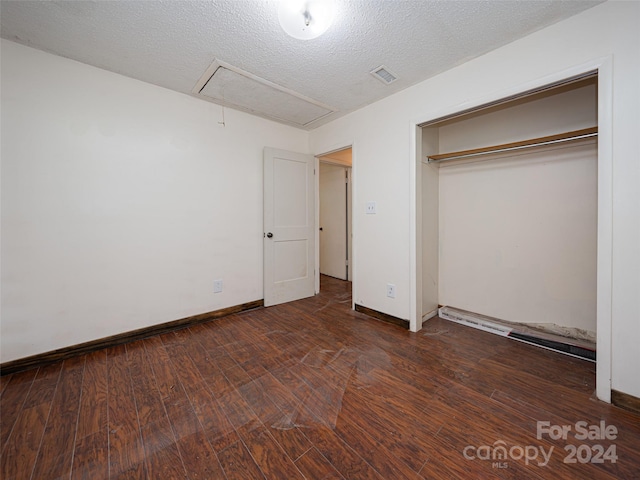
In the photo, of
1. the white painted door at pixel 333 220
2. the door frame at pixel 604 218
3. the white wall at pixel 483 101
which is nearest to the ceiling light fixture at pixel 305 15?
the white wall at pixel 483 101

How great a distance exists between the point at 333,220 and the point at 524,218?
2997mm

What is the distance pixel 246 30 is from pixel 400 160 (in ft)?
5.59

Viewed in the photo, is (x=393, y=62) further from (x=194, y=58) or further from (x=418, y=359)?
(x=418, y=359)

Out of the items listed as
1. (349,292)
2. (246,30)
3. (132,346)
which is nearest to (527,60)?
(246,30)

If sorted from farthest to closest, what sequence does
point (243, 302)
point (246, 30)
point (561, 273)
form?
point (243, 302)
point (561, 273)
point (246, 30)

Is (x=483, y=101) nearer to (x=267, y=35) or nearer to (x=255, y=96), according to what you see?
(x=267, y=35)

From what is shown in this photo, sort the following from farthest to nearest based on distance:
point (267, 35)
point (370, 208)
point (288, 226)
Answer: point (288, 226)
point (370, 208)
point (267, 35)

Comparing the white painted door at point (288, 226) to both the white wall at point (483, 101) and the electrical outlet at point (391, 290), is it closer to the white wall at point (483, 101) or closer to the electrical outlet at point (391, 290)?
the white wall at point (483, 101)

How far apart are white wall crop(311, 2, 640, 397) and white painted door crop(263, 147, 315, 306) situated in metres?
0.59

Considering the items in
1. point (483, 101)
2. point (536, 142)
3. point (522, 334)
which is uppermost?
point (483, 101)

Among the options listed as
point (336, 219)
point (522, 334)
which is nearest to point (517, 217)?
point (522, 334)

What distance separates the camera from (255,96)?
A: 270 cm

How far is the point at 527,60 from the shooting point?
183cm

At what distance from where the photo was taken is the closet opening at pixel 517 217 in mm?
2121
